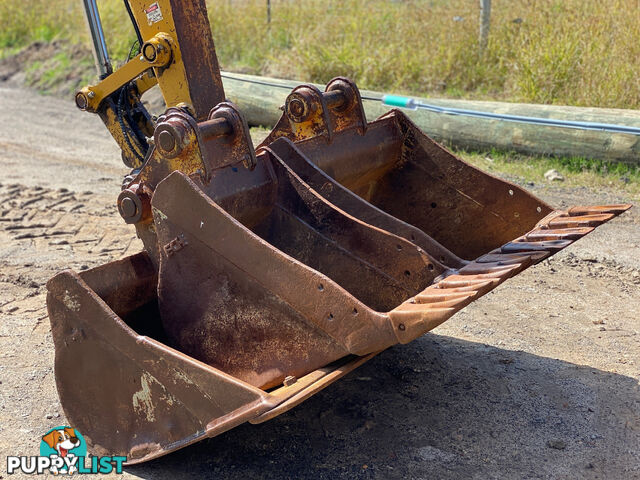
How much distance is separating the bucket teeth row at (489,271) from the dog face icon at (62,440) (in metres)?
1.49

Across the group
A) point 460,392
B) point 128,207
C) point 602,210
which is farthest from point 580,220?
point 128,207

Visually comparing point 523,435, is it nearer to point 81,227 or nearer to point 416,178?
point 416,178

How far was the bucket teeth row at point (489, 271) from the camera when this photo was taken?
2.45 m

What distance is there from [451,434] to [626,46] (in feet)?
20.4

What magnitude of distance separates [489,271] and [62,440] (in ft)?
6.10

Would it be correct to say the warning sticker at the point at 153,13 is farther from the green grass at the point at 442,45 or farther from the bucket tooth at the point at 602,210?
the green grass at the point at 442,45

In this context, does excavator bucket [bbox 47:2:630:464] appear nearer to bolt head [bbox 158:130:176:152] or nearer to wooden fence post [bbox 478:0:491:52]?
bolt head [bbox 158:130:176:152]

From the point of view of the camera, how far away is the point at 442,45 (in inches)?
367

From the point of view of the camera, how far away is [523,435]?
10.4 ft

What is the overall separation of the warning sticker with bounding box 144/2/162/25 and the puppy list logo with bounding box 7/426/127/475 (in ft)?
7.65

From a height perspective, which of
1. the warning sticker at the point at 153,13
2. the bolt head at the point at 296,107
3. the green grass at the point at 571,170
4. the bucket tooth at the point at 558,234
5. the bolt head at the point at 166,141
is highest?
the warning sticker at the point at 153,13

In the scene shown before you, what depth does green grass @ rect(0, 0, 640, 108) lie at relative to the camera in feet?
26.3

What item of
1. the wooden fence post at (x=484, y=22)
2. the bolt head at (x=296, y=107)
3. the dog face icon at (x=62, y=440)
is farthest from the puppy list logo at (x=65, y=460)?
the wooden fence post at (x=484, y=22)

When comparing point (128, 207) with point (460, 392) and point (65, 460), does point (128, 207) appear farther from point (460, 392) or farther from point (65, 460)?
point (460, 392)
